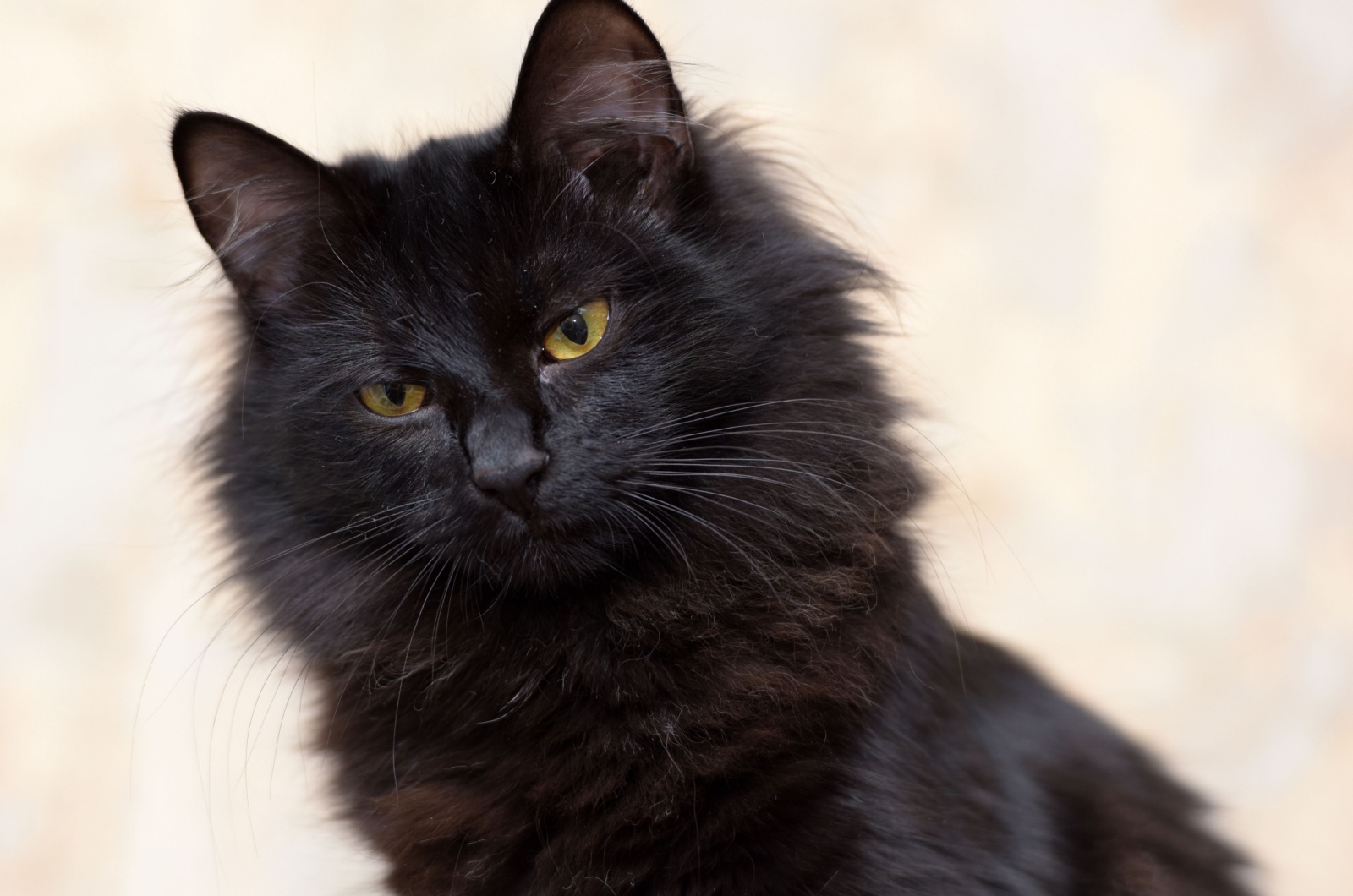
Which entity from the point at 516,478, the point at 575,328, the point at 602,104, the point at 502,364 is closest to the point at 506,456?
the point at 516,478

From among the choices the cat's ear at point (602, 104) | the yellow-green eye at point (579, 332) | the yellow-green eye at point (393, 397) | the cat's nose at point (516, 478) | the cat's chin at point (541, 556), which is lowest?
the cat's chin at point (541, 556)

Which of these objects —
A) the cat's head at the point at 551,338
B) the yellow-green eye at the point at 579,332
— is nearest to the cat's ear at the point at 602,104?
the cat's head at the point at 551,338

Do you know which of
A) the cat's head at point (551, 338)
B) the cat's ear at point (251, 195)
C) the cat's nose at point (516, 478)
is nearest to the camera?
the cat's nose at point (516, 478)

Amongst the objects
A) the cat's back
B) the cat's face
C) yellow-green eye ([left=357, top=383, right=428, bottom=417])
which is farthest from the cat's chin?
the cat's back

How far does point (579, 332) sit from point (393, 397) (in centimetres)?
34

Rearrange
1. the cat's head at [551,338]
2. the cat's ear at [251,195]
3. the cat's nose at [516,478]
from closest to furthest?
the cat's nose at [516,478] < the cat's head at [551,338] < the cat's ear at [251,195]

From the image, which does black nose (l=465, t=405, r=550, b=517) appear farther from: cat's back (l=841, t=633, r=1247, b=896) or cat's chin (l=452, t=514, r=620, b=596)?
cat's back (l=841, t=633, r=1247, b=896)

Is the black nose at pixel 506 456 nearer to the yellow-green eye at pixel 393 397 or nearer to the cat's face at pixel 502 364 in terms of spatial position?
the cat's face at pixel 502 364

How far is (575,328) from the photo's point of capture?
2.06m

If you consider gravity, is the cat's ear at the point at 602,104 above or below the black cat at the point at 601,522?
above

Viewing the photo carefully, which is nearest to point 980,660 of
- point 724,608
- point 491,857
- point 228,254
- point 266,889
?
point 724,608

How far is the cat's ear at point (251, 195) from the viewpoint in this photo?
7.02 ft

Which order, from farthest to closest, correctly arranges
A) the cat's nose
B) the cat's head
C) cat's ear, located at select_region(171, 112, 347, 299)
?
cat's ear, located at select_region(171, 112, 347, 299)
the cat's head
the cat's nose

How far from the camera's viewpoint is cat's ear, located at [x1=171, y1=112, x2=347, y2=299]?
2.14m
